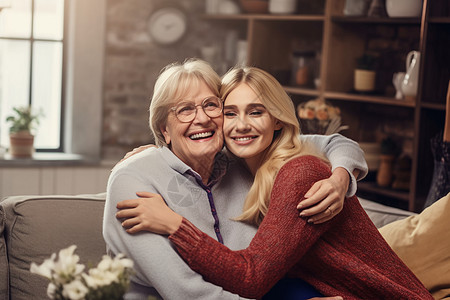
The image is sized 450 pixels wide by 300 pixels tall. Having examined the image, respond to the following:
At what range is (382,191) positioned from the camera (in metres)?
3.69

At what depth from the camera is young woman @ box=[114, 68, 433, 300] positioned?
1.63 m

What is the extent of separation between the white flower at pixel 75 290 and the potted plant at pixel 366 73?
9.66ft

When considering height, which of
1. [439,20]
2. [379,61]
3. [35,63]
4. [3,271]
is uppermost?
[439,20]

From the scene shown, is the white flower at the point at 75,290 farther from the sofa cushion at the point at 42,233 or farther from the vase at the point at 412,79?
the vase at the point at 412,79

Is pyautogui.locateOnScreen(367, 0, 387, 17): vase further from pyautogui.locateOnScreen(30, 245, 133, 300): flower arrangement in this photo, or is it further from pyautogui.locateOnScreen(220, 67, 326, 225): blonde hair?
pyautogui.locateOnScreen(30, 245, 133, 300): flower arrangement

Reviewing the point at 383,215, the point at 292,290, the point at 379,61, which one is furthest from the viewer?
the point at 379,61

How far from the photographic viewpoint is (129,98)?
4672 mm

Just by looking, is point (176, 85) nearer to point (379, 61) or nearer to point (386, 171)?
point (386, 171)

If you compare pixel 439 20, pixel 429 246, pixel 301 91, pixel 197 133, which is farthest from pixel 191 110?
pixel 301 91

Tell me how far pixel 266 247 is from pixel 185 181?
0.33m

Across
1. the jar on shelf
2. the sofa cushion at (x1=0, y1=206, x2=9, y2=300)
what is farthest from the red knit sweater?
the jar on shelf

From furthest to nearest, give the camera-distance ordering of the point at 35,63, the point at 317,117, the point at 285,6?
the point at 35,63 → the point at 285,6 → the point at 317,117

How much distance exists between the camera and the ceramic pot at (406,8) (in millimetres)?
3561

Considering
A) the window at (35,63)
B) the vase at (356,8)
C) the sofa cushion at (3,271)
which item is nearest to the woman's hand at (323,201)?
the sofa cushion at (3,271)
